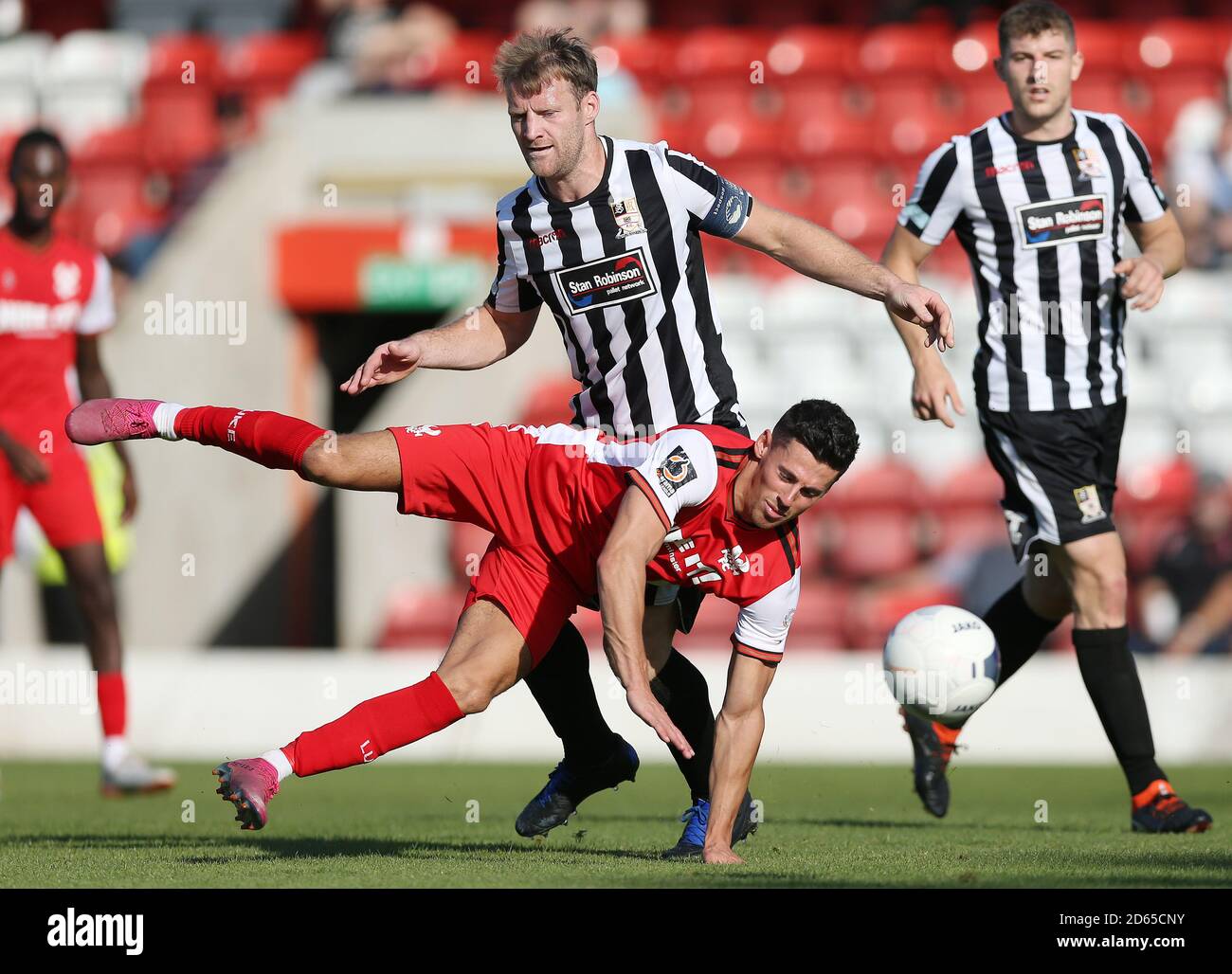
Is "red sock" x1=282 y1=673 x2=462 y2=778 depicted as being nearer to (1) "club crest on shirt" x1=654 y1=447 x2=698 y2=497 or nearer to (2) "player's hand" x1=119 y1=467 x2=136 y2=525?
(1) "club crest on shirt" x1=654 y1=447 x2=698 y2=497

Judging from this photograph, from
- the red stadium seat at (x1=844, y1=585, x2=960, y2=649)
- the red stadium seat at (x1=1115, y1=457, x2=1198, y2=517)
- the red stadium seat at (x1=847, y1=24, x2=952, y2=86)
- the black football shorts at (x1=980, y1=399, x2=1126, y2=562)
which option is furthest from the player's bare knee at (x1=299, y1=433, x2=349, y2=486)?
the red stadium seat at (x1=847, y1=24, x2=952, y2=86)

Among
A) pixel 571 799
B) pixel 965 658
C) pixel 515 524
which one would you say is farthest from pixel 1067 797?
pixel 515 524

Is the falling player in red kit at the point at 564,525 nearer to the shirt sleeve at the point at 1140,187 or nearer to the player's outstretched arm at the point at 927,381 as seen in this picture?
the player's outstretched arm at the point at 927,381

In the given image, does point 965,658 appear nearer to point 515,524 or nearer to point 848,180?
point 515,524

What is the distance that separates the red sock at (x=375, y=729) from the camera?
5.07 metres

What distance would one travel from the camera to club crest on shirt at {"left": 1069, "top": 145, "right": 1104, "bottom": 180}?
6340mm

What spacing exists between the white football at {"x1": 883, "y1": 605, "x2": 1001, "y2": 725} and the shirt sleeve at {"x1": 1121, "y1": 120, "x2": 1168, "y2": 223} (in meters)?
1.59

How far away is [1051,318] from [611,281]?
1.80 meters

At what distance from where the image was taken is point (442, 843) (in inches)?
224

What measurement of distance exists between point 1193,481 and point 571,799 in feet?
20.7

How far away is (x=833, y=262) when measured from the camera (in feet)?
17.6

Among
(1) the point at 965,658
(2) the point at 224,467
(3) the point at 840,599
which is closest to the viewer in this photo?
(1) the point at 965,658

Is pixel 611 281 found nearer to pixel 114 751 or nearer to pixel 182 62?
pixel 114 751

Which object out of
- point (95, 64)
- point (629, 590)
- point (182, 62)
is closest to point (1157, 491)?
point (629, 590)
